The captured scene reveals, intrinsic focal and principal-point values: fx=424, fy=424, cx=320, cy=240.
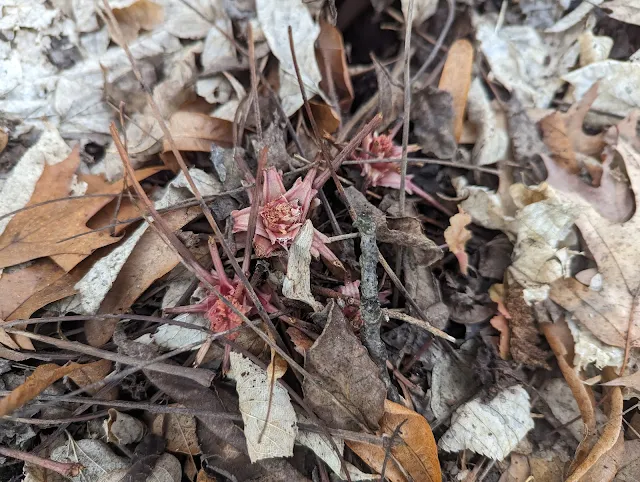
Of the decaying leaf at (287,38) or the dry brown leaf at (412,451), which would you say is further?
the decaying leaf at (287,38)

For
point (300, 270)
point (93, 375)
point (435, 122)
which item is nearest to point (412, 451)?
point (300, 270)

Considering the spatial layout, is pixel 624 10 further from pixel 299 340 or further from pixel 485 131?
pixel 299 340

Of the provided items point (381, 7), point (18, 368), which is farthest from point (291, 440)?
point (381, 7)

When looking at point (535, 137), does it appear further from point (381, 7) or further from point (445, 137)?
point (381, 7)

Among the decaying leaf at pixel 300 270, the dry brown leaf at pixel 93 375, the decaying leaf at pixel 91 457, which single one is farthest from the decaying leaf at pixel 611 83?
the decaying leaf at pixel 91 457

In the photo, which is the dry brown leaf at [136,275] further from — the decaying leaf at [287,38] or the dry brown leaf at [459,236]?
the dry brown leaf at [459,236]
